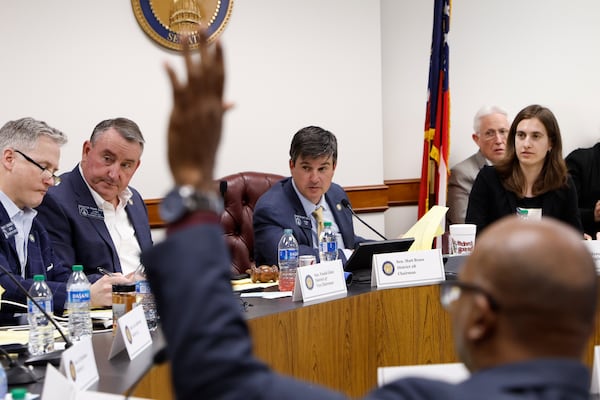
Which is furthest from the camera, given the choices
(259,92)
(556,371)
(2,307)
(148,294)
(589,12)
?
(589,12)

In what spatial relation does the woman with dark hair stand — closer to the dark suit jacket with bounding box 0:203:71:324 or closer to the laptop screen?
the laptop screen

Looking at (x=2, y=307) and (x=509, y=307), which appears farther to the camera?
(x=2, y=307)

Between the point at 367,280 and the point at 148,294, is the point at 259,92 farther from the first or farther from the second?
the point at 148,294

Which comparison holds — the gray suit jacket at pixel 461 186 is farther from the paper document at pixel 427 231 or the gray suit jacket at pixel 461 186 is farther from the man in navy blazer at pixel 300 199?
the paper document at pixel 427 231

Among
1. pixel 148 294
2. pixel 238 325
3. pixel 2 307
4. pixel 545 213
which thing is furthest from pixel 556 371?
pixel 545 213

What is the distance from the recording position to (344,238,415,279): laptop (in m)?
2.73

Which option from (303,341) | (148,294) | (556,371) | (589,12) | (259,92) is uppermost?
(589,12)

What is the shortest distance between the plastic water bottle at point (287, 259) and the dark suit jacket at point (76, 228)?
68 cm

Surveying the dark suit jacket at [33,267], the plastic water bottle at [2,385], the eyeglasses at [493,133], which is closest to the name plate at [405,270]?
the dark suit jacket at [33,267]

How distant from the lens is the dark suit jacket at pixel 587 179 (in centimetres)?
452

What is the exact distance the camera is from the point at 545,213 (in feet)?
11.7

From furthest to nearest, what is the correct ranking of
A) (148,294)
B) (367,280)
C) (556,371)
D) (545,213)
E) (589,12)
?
1. (589,12)
2. (545,213)
3. (367,280)
4. (148,294)
5. (556,371)

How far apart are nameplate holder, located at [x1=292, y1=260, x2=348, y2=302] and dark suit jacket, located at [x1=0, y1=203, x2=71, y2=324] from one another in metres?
0.78

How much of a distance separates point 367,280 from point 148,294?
3.13 ft
